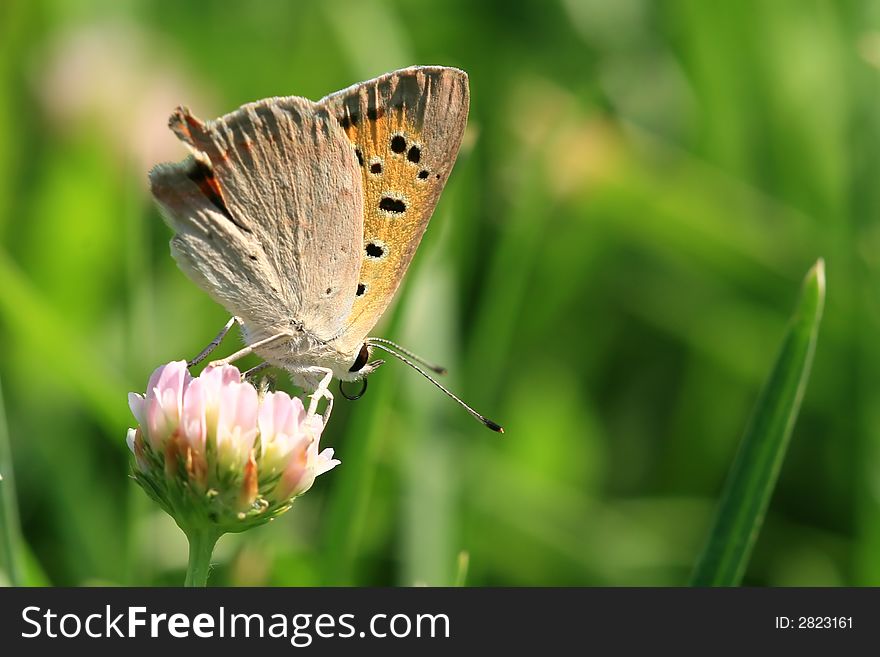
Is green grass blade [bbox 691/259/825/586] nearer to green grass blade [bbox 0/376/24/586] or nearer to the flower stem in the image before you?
the flower stem

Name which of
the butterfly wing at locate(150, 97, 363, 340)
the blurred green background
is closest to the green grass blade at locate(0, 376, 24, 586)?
the butterfly wing at locate(150, 97, 363, 340)

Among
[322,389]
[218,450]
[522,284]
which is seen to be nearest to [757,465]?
[322,389]

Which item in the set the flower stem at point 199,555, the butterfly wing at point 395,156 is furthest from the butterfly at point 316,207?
the flower stem at point 199,555

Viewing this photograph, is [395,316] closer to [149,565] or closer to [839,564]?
[149,565]

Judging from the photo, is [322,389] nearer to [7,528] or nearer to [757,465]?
[7,528]

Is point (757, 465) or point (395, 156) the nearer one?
point (757, 465)

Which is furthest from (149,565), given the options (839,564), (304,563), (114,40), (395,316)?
(114,40)
